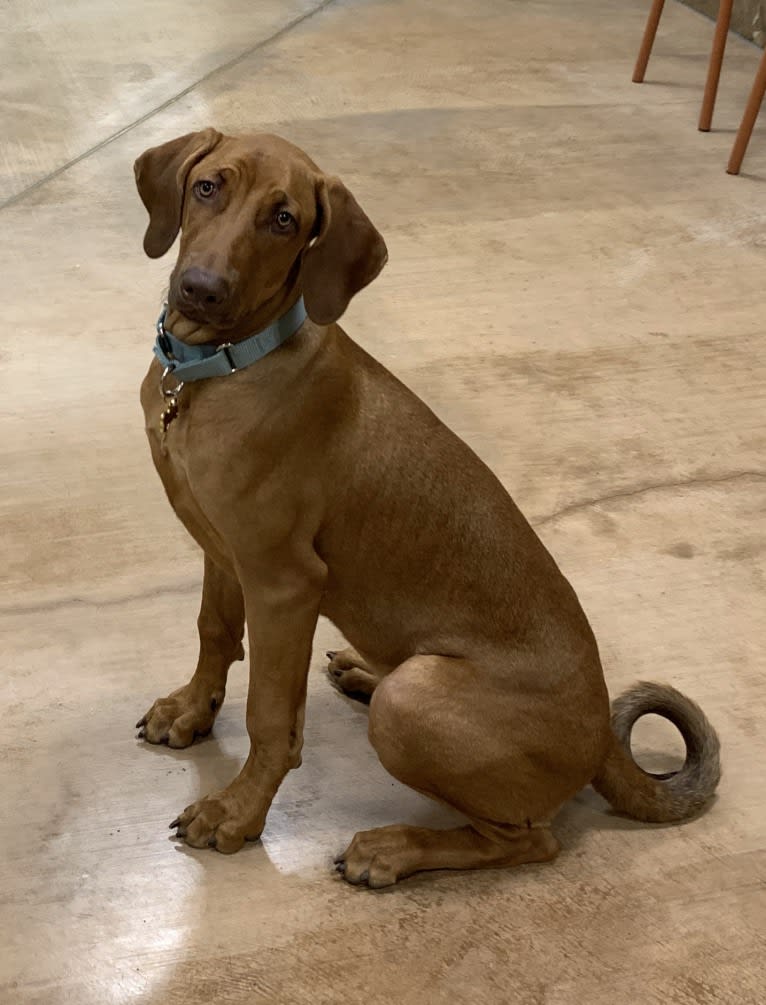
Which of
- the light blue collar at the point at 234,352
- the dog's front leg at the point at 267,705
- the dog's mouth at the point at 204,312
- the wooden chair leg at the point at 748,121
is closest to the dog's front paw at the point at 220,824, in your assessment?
the dog's front leg at the point at 267,705

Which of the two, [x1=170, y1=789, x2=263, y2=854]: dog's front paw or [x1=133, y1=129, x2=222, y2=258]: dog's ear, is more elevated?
[x1=133, y1=129, x2=222, y2=258]: dog's ear

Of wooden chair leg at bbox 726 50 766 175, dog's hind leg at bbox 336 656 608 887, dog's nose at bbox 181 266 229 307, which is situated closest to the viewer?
dog's nose at bbox 181 266 229 307

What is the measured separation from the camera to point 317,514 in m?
2.38

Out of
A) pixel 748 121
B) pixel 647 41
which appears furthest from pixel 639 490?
pixel 647 41

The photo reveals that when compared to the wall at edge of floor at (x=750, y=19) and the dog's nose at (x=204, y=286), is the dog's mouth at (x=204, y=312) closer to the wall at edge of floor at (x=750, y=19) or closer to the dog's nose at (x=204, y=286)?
the dog's nose at (x=204, y=286)

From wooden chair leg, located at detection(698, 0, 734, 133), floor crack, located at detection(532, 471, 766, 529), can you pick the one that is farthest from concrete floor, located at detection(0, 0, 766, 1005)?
wooden chair leg, located at detection(698, 0, 734, 133)

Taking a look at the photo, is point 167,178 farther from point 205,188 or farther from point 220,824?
point 220,824

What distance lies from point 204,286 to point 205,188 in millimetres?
210

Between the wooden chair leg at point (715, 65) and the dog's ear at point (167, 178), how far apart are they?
413cm

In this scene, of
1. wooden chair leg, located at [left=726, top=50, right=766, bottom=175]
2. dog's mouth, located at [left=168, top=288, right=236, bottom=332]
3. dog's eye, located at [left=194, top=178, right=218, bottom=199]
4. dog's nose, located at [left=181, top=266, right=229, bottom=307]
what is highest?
dog's eye, located at [left=194, top=178, right=218, bottom=199]

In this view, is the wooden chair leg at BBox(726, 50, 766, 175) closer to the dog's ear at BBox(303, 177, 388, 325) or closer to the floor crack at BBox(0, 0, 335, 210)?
the floor crack at BBox(0, 0, 335, 210)

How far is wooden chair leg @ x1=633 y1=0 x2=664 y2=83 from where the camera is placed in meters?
6.23

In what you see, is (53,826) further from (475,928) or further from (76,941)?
(475,928)

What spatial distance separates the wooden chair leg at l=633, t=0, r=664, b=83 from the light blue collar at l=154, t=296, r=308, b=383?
4510 mm
